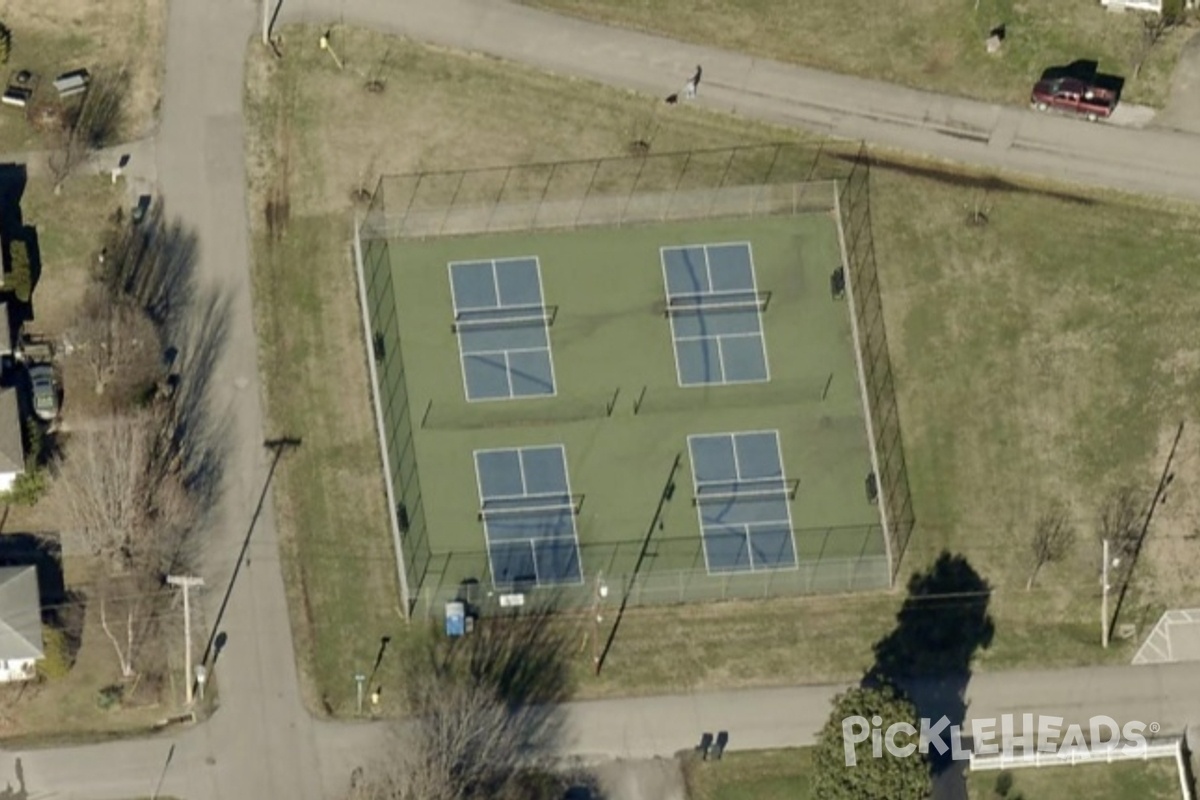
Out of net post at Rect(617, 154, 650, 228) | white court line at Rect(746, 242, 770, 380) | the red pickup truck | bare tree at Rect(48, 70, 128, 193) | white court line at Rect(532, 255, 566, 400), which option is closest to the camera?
white court line at Rect(532, 255, 566, 400)

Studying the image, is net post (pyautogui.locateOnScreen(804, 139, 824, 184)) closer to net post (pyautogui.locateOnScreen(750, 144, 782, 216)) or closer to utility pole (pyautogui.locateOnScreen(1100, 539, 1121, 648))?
net post (pyautogui.locateOnScreen(750, 144, 782, 216))

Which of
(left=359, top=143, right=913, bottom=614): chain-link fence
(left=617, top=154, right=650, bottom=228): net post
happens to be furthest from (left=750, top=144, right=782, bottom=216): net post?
(left=617, top=154, right=650, bottom=228): net post

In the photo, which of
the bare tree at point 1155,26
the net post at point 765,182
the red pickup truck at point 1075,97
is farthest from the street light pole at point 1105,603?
the bare tree at point 1155,26

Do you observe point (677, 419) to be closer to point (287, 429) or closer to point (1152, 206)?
point (287, 429)

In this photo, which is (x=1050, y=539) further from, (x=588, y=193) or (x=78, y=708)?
(x=78, y=708)

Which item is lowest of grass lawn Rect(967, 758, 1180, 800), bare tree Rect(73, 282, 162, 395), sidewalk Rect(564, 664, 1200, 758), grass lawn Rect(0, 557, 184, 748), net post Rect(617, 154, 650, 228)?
grass lawn Rect(967, 758, 1180, 800)

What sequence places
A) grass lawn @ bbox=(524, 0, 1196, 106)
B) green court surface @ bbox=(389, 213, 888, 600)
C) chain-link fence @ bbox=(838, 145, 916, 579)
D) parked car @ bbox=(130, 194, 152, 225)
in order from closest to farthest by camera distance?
green court surface @ bbox=(389, 213, 888, 600)
chain-link fence @ bbox=(838, 145, 916, 579)
parked car @ bbox=(130, 194, 152, 225)
grass lawn @ bbox=(524, 0, 1196, 106)

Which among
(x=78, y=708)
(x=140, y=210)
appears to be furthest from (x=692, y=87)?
(x=78, y=708)
